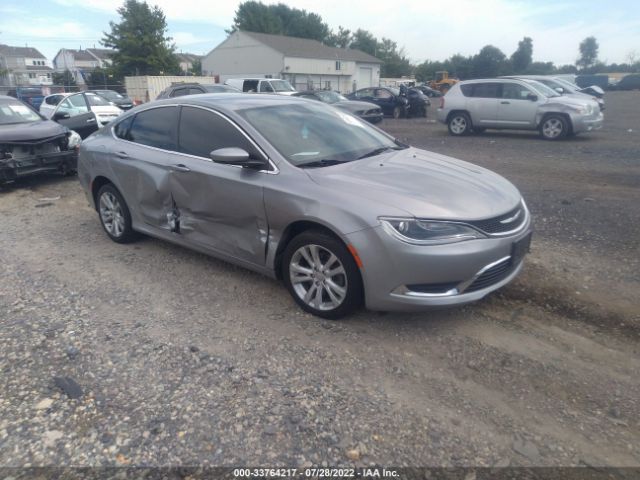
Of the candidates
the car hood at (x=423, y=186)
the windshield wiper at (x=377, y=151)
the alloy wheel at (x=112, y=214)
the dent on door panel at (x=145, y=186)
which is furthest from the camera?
the alloy wheel at (x=112, y=214)

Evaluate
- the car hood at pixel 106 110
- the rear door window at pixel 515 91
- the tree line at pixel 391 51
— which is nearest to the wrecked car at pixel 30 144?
the car hood at pixel 106 110

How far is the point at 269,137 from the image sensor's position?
13.4ft

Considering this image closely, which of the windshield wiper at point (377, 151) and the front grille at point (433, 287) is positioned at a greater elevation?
the windshield wiper at point (377, 151)

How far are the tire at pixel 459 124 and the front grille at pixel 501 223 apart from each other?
11924 millimetres

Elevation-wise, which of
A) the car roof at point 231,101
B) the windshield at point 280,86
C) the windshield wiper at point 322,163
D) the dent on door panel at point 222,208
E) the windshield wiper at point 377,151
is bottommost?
the dent on door panel at point 222,208

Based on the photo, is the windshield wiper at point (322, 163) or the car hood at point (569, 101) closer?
the windshield wiper at point (322, 163)

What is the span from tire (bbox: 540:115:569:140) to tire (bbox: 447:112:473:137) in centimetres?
220

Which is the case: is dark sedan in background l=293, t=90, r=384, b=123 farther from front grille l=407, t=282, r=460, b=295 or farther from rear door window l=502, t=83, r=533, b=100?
front grille l=407, t=282, r=460, b=295

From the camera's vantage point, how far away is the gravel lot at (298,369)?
2.56 meters

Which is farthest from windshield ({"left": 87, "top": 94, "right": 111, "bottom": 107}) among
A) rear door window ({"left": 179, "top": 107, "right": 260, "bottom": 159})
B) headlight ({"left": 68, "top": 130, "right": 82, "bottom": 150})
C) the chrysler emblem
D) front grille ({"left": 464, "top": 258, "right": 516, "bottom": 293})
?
front grille ({"left": 464, "top": 258, "right": 516, "bottom": 293})

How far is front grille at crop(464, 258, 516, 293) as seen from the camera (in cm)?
342

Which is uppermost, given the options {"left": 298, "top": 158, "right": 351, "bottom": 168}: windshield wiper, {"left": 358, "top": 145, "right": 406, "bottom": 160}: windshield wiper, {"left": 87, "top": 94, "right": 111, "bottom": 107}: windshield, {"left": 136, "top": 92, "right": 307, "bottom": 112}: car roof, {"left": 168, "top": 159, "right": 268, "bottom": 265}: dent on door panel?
{"left": 136, "top": 92, "right": 307, "bottom": 112}: car roof

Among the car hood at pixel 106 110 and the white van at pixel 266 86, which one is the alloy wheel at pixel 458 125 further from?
the car hood at pixel 106 110

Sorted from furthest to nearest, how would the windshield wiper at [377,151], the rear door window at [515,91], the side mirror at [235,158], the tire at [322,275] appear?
the rear door window at [515,91] < the windshield wiper at [377,151] < the side mirror at [235,158] < the tire at [322,275]
